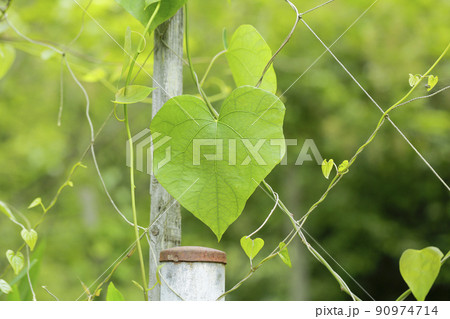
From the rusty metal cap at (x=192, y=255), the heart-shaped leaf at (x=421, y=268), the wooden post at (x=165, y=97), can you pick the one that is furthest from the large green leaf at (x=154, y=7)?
the heart-shaped leaf at (x=421, y=268)

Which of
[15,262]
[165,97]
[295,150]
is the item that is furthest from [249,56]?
[295,150]

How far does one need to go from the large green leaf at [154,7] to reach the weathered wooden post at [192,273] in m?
0.25

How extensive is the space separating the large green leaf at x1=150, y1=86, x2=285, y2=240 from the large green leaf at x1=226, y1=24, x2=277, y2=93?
12 cm

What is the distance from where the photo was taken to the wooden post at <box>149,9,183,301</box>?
0.48 metres

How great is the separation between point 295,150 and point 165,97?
222cm

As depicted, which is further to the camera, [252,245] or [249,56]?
[249,56]

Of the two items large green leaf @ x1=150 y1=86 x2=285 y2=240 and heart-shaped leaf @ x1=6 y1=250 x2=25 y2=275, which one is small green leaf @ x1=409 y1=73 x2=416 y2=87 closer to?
large green leaf @ x1=150 y1=86 x2=285 y2=240

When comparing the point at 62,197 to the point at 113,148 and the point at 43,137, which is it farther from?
the point at 43,137

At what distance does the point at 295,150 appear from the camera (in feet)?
8.71

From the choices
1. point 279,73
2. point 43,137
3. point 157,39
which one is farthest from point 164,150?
point 279,73

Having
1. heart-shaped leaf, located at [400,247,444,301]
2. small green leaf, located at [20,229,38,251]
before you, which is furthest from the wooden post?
heart-shaped leaf, located at [400,247,444,301]

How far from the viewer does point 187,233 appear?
2.96m

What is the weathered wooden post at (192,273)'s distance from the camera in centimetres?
41

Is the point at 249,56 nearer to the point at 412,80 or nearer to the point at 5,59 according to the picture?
the point at 412,80
